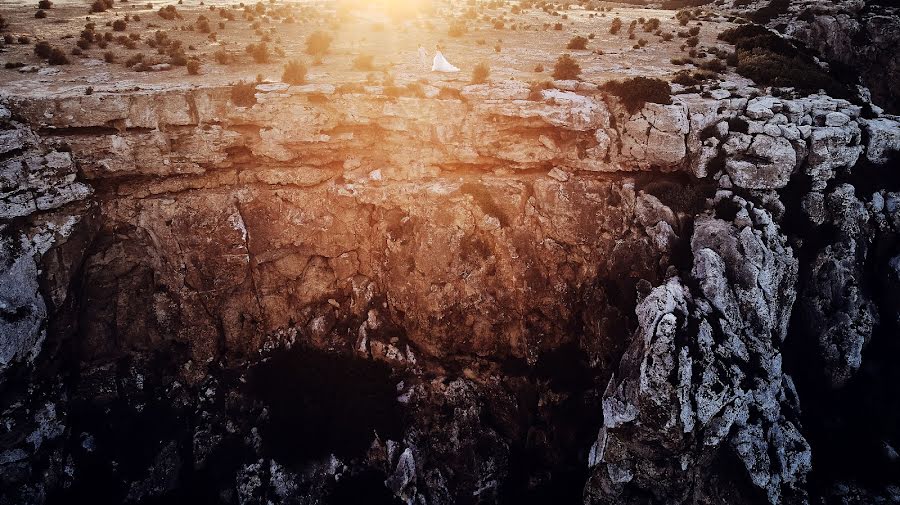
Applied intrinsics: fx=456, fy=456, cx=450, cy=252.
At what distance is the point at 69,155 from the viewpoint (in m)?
18.2

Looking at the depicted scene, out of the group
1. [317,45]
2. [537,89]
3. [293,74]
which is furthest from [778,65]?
[317,45]

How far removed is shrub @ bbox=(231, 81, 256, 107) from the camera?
64.2 feet

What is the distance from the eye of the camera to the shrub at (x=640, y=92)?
765 inches

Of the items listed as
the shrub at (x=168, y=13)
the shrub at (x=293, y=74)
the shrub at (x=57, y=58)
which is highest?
the shrub at (x=168, y=13)

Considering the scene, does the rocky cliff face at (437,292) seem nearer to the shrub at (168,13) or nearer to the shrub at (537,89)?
the shrub at (537,89)

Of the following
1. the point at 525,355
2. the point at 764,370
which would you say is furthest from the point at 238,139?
the point at 764,370

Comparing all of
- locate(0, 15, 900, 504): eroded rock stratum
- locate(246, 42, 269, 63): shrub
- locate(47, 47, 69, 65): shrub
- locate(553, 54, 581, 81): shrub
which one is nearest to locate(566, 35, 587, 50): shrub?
locate(553, 54, 581, 81): shrub

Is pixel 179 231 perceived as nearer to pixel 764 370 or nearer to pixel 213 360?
pixel 213 360

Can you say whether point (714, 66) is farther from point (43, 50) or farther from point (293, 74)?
point (43, 50)

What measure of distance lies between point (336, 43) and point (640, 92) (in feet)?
62.1

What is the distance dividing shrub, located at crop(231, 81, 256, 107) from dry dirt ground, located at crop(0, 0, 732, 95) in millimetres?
1447

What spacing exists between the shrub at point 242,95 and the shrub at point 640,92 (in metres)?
15.7

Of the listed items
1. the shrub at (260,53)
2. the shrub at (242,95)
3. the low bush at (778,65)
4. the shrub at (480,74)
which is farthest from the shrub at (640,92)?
the shrub at (260,53)

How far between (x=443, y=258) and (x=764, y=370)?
13272 millimetres
